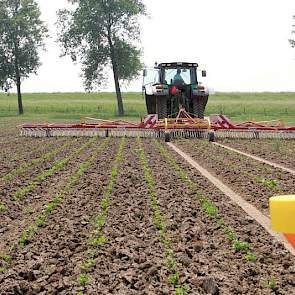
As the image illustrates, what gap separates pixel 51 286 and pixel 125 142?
1315 centimetres

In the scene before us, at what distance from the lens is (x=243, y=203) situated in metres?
7.79

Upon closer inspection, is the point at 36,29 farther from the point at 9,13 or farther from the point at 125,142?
the point at 125,142

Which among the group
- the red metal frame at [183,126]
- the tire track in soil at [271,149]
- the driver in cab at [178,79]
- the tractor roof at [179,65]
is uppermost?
the tractor roof at [179,65]

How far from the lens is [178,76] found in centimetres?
1966

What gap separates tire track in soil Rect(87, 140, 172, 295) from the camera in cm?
431

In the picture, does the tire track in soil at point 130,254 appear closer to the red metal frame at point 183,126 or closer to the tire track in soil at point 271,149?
the tire track in soil at point 271,149

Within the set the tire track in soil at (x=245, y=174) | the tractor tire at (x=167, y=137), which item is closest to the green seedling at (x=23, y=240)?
the tire track in soil at (x=245, y=174)

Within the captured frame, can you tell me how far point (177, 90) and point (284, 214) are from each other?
700 inches

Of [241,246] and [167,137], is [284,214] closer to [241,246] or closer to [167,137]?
[241,246]

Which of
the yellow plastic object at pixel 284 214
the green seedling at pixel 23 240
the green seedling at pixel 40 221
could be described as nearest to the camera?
the yellow plastic object at pixel 284 214

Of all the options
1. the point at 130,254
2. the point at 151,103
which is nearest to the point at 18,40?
the point at 151,103

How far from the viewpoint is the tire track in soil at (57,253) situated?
173 inches

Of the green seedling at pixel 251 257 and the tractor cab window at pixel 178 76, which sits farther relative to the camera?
the tractor cab window at pixel 178 76

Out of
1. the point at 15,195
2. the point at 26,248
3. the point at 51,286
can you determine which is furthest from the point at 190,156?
the point at 51,286
